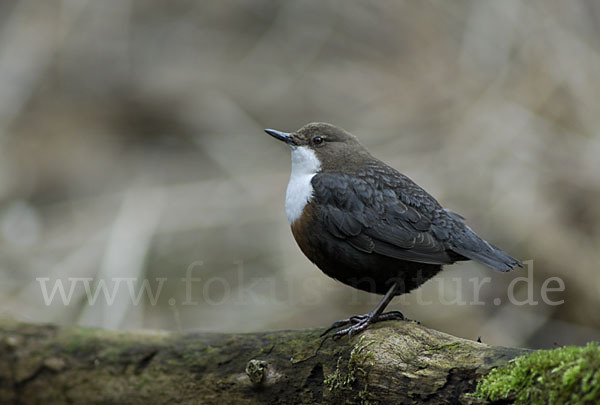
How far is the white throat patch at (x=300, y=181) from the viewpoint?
11.6 ft

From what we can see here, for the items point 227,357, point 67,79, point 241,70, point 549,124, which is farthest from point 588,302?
point 67,79

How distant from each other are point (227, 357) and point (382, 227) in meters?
1.10

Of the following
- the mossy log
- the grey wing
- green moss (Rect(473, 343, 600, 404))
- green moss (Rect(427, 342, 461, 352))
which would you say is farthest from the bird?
A: green moss (Rect(473, 343, 600, 404))

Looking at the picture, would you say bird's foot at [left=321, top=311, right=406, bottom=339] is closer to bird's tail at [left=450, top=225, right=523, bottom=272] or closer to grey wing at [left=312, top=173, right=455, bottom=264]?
grey wing at [left=312, top=173, right=455, bottom=264]

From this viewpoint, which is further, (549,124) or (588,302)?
(549,124)

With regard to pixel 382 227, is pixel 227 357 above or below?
below

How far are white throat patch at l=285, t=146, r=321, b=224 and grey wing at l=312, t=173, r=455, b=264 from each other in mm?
77

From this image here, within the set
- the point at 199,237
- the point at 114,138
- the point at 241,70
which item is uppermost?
the point at 241,70

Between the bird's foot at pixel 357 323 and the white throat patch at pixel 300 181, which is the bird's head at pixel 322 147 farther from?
the bird's foot at pixel 357 323

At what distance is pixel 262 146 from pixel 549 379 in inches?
231

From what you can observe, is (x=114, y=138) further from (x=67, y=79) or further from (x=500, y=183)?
(x=500, y=183)

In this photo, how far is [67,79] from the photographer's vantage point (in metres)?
8.45

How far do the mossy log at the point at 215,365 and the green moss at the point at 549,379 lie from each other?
281mm

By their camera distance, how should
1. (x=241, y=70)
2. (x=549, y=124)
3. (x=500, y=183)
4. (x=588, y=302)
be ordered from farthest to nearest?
(x=241, y=70) → (x=549, y=124) → (x=500, y=183) → (x=588, y=302)
